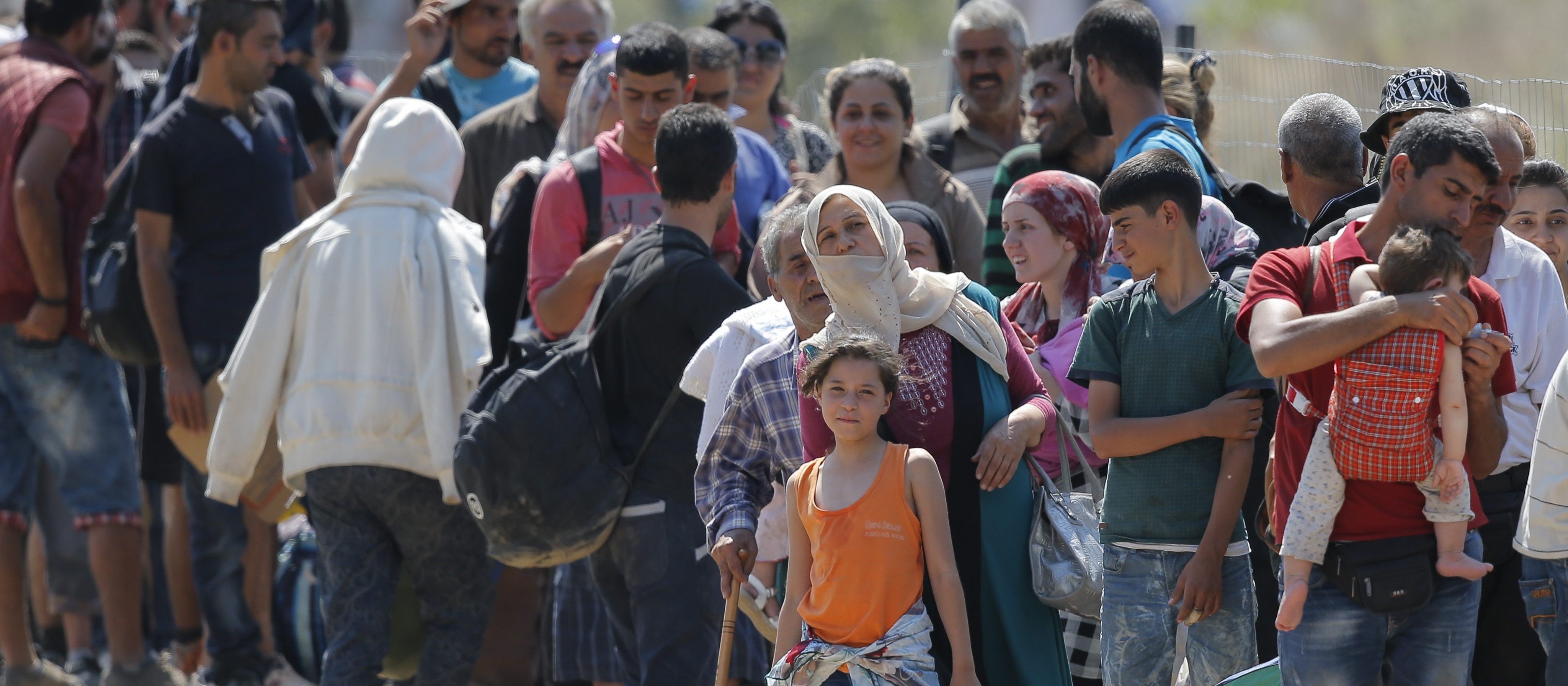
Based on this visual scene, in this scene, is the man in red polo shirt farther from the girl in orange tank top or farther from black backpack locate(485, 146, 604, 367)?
black backpack locate(485, 146, 604, 367)

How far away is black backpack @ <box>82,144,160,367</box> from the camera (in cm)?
645

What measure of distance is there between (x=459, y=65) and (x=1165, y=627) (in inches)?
190

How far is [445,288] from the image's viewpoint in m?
5.43

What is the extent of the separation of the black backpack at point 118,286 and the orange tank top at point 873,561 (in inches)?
Result: 155

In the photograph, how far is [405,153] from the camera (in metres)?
5.50

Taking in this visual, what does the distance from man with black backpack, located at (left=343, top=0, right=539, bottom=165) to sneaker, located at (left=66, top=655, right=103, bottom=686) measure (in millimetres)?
2546

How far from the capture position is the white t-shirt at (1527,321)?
12.6 feet

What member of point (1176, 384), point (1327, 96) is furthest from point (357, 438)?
point (1327, 96)

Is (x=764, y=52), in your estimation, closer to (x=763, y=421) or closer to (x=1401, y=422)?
(x=763, y=421)

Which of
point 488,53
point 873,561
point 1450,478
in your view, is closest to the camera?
point 1450,478

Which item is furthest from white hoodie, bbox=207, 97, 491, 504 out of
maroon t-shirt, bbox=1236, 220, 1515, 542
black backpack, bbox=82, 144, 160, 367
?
maroon t-shirt, bbox=1236, 220, 1515, 542

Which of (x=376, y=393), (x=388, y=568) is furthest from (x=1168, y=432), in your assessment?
(x=388, y=568)

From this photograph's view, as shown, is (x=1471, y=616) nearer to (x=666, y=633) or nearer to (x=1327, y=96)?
(x=1327, y=96)

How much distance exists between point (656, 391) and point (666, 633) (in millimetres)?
727
